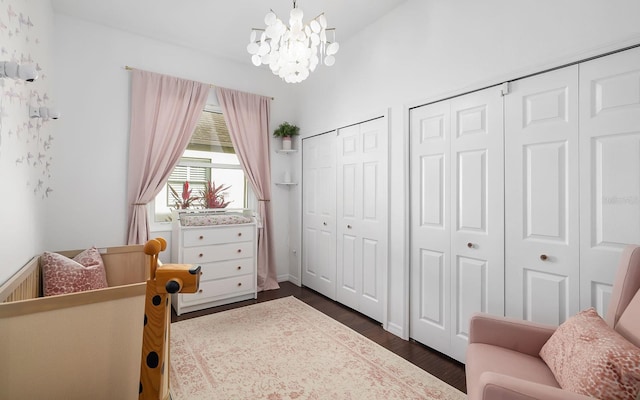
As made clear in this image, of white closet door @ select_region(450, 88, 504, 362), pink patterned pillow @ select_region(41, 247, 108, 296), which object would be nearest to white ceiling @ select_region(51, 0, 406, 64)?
white closet door @ select_region(450, 88, 504, 362)

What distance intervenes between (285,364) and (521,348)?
1510 mm

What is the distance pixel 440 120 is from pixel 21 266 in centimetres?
302

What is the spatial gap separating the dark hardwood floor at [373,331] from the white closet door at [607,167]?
948mm

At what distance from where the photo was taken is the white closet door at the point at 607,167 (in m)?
1.49

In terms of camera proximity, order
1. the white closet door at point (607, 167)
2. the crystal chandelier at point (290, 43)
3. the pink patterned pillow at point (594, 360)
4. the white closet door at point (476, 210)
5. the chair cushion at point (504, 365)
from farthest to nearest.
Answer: the white closet door at point (476, 210) → the crystal chandelier at point (290, 43) → the white closet door at point (607, 167) → the chair cushion at point (504, 365) → the pink patterned pillow at point (594, 360)

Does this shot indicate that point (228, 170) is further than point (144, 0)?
Yes

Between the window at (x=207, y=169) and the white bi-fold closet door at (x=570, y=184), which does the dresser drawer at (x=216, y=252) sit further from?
the white bi-fold closet door at (x=570, y=184)

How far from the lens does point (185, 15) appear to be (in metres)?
2.84

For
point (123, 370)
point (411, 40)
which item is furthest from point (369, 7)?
point (123, 370)

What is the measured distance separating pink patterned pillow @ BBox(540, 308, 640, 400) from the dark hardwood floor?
0.84 m

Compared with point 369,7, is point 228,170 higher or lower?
lower

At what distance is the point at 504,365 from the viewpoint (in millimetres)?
1360

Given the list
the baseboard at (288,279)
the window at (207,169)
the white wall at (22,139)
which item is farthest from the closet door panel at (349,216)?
the white wall at (22,139)

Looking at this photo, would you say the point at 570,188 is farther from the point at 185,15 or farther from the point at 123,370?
the point at 185,15
